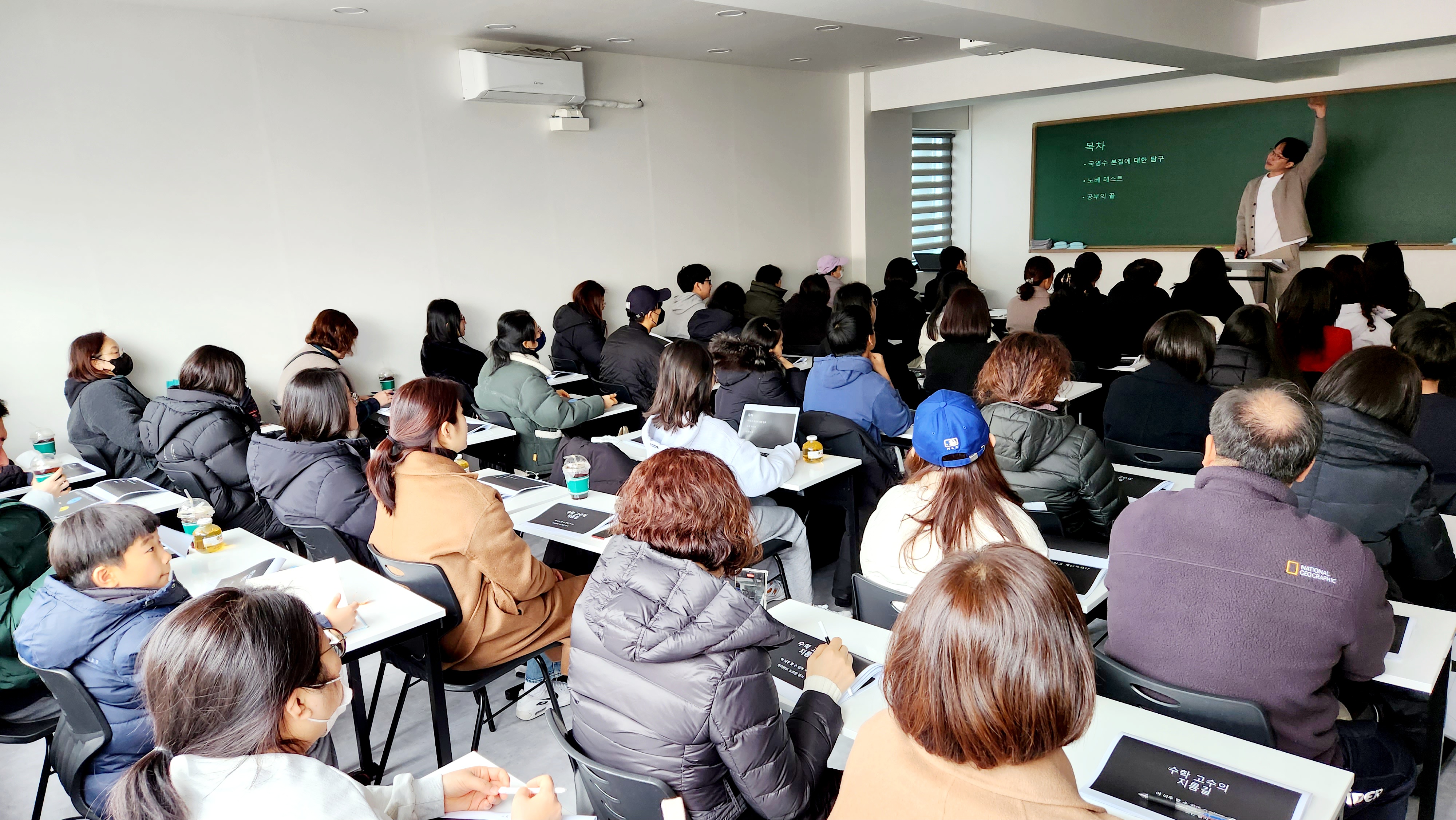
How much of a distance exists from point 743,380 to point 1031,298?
11.2 feet

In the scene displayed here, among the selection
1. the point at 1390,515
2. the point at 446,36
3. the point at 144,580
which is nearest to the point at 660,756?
the point at 144,580

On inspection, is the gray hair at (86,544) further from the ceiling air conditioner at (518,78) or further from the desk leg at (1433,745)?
the ceiling air conditioner at (518,78)

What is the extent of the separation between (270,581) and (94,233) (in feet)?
11.4

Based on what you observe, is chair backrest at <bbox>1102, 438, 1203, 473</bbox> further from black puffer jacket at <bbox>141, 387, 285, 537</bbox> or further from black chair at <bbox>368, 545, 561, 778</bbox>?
black puffer jacket at <bbox>141, 387, 285, 537</bbox>

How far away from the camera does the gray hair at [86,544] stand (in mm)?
2018

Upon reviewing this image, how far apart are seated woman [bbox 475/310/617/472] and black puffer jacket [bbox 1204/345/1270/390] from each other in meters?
3.01

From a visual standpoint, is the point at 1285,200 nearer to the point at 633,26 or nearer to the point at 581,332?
the point at 633,26

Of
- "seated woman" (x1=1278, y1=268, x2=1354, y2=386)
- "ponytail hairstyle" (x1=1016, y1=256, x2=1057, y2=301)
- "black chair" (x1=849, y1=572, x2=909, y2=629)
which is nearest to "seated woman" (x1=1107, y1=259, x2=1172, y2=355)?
"ponytail hairstyle" (x1=1016, y1=256, x2=1057, y2=301)

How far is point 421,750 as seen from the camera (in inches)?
117

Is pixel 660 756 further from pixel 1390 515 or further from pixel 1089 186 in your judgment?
pixel 1089 186

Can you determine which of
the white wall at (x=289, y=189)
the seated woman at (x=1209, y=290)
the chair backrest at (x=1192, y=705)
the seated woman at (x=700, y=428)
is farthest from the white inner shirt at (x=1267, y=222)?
the chair backrest at (x=1192, y=705)

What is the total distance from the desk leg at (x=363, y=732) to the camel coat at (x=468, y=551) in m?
0.38

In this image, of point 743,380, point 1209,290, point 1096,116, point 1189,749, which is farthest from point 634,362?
point 1096,116

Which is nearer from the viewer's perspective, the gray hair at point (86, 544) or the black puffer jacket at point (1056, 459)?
the gray hair at point (86, 544)
